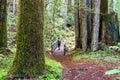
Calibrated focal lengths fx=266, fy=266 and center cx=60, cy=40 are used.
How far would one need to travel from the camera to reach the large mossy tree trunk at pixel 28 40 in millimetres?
7855

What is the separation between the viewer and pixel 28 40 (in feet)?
25.9

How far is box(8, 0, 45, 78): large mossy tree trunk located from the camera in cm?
786

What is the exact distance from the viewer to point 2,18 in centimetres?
1254

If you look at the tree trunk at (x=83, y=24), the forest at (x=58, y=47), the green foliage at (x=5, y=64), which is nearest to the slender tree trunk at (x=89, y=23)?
the forest at (x=58, y=47)

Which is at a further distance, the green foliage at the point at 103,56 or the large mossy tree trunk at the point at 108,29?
the large mossy tree trunk at the point at 108,29

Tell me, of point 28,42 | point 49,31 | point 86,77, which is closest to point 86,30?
point 86,77

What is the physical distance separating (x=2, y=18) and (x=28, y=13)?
16.4 ft

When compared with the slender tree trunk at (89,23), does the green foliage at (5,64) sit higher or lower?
lower

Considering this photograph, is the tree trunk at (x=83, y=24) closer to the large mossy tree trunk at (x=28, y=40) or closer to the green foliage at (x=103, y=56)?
the green foliage at (x=103, y=56)

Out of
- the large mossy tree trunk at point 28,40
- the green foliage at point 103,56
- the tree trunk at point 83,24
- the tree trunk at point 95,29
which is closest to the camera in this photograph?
the large mossy tree trunk at point 28,40

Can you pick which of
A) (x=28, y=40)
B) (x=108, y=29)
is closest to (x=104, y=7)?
(x=108, y=29)

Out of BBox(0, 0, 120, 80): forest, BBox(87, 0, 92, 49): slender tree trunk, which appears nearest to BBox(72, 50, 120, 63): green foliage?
BBox(0, 0, 120, 80): forest

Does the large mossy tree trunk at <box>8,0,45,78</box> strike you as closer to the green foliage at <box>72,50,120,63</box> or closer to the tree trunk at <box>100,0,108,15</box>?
the green foliage at <box>72,50,120,63</box>

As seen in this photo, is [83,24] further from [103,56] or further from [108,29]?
A: [103,56]
